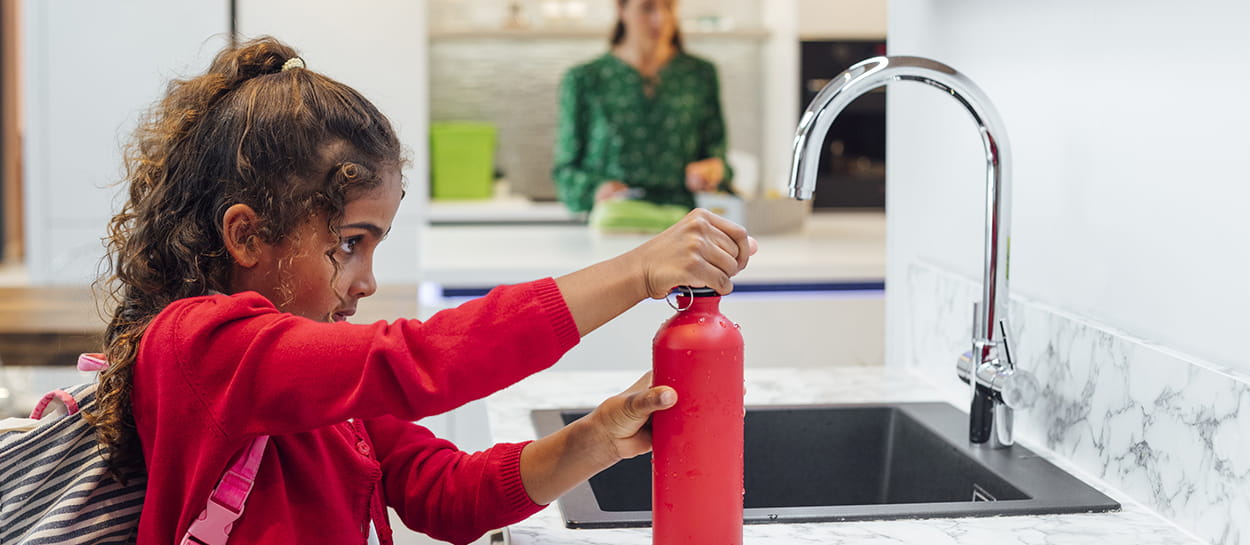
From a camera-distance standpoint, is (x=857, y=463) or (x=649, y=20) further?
(x=649, y=20)

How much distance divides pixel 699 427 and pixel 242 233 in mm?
399

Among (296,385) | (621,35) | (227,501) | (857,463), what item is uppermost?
(621,35)

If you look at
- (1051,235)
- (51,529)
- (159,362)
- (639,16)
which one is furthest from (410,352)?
(639,16)

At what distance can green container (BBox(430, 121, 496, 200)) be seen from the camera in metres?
4.38

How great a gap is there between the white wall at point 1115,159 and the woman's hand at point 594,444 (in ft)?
1.60

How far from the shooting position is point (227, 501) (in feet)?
3.02

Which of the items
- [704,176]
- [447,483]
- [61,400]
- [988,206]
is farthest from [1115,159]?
[704,176]

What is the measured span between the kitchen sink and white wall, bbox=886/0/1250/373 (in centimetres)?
18

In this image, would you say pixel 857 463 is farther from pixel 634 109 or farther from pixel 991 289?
pixel 634 109

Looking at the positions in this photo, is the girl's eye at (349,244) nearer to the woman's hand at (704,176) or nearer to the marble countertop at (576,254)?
the marble countertop at (576,254)

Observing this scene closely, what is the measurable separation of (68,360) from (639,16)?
1783 millimetres

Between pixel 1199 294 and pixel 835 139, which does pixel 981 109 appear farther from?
pixel 835 139

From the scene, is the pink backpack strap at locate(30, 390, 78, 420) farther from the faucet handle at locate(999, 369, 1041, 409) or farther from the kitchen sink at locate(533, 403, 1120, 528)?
the faucet handle at locate(999, 369, 1041, 409)

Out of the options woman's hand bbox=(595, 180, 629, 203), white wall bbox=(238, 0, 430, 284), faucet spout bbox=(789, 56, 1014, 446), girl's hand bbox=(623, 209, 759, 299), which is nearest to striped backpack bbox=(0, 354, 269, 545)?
girl's hand bbox=(623, 209, 759, 299)
